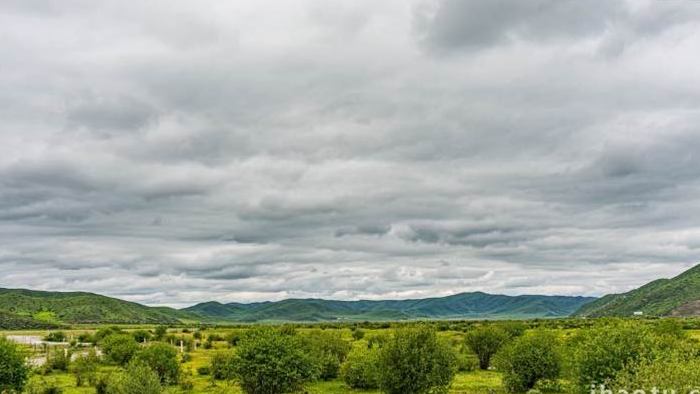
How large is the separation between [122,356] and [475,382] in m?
62.2

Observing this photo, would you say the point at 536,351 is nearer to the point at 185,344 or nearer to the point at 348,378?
the point at 348,378

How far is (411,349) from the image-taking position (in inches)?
2753

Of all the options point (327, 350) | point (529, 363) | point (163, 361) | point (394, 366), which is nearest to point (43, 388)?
point (163, 361)

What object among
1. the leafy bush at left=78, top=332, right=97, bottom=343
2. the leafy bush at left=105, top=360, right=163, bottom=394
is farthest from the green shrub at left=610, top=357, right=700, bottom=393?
the leafy bush at left=78, top=332, right=97, bottom=343

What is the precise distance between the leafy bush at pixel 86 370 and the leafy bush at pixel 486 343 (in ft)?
204

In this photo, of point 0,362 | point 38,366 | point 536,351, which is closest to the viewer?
point 0,362

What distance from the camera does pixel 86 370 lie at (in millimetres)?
99750

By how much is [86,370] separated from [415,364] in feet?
196

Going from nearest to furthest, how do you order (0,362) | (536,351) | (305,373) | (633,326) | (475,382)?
(633,326), (0,362), (305,373), (536,351), (475,382)

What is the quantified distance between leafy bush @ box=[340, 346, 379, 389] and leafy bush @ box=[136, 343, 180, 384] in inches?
974

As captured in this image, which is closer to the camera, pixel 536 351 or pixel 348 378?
pixel 536 351

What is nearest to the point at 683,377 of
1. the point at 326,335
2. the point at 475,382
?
the point at 475,382

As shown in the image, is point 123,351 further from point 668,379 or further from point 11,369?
point 668,379

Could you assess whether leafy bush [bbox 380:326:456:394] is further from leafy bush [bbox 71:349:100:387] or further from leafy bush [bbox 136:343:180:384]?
leafy bush [bbox 71:349:100:387]
